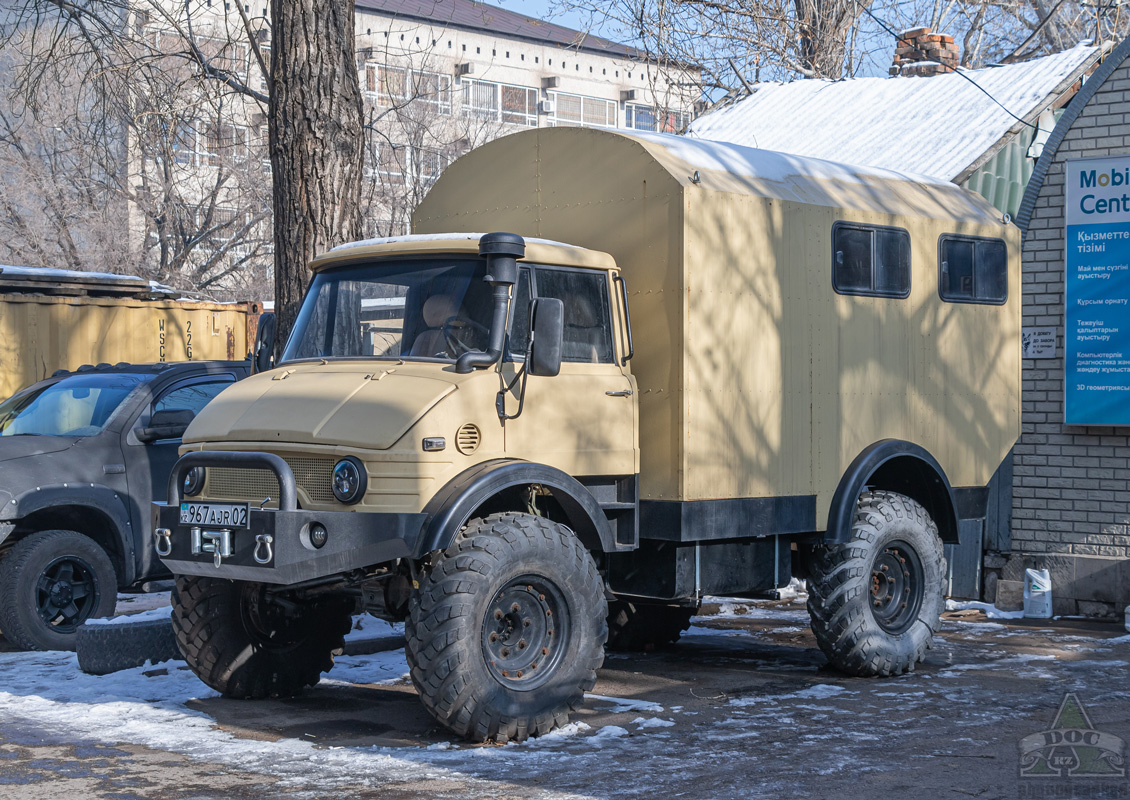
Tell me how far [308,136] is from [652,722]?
525 centimetres

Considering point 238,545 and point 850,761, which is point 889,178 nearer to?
point 850,761

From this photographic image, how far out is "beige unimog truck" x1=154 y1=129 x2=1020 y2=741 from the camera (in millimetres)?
6430

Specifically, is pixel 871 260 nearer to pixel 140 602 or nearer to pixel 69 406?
pixel 69 406

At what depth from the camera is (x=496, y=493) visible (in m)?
6.68

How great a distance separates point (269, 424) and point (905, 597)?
181 inches

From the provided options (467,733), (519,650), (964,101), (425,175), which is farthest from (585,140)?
(425,175)

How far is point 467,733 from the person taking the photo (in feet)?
20.9

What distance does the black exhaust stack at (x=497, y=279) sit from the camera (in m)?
6.71

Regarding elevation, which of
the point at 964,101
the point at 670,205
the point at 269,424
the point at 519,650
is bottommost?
the point at 519,650

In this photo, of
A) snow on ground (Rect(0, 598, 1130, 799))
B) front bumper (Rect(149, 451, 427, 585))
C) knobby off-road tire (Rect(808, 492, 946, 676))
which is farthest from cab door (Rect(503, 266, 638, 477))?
knobby off-road tire (Rect(808, 492, 946, 676))

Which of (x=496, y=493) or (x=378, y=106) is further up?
(x=378, y=106)

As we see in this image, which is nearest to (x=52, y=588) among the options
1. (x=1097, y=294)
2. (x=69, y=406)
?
(x=69, y=406)

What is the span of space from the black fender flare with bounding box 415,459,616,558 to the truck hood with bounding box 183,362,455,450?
15.7 inches

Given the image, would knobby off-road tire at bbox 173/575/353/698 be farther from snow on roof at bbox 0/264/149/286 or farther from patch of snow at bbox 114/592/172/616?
snow on roof at bbox 0/264/149/286
